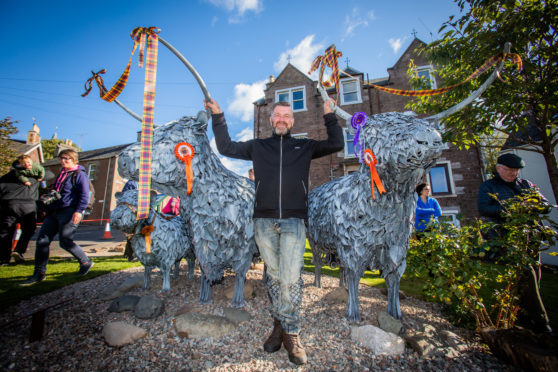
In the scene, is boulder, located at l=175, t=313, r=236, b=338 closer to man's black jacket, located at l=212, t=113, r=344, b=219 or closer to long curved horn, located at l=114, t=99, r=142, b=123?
man's black jacket, located at l=212, t=113, r=344, b=219

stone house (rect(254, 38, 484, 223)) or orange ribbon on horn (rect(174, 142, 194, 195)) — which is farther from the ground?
stone house (rect(254, 38, 484, 223))

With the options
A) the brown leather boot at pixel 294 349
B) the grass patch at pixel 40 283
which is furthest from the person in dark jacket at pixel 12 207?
the brown leather boot at pixel 294 349

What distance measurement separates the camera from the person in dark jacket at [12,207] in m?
4.63

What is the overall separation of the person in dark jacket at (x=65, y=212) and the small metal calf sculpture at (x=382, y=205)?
3793 millimetres

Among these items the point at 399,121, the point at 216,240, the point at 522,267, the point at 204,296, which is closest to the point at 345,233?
the point at 399,121

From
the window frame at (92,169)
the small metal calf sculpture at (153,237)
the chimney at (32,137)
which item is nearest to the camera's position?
the small metal calf sculpture at (153,237)

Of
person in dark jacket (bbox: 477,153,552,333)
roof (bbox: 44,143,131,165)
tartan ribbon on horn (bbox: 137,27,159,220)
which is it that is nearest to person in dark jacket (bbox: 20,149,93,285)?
tartan ribbon on horn (bbox: 137,27,159,220)

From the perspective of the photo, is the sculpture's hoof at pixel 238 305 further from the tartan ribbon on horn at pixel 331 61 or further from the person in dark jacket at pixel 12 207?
the person in dark jacket at pixel 12 207

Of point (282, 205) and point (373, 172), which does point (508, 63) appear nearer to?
point (373, 172)

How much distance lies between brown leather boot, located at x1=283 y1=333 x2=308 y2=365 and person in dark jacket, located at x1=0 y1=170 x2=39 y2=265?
575 centimetres

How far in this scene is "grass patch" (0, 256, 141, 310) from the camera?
9.61 ft

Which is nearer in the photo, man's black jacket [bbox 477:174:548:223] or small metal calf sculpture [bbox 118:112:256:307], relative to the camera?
small metal calf sculpture [bbox 118:112:256:307]

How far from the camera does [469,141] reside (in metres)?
5.01

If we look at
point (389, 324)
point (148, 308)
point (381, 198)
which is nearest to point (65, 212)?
point (148, 308)
